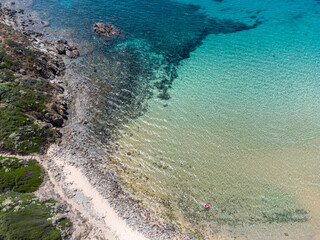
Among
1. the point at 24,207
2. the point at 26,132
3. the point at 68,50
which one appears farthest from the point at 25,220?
the point at 68,50

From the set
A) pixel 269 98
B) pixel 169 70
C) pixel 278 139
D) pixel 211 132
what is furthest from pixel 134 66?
pixel 278 139

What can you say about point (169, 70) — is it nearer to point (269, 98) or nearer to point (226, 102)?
point (226, 102)

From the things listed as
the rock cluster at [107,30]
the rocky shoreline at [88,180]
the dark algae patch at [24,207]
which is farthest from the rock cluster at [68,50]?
the dark algae patch at [24,207]

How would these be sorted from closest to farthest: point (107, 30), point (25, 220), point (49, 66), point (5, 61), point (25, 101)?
1. point (25, 220)
2. point (25, 101)
3. point (5, 61)
4. point (49, 66)
5. point (107, 30)

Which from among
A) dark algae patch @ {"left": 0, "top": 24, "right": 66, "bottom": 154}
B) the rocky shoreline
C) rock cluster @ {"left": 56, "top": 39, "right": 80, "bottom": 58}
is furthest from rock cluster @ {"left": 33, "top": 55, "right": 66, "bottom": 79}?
rock cluster @ {"left": 56, "top": 39, "right": 80, "bottom": 58}

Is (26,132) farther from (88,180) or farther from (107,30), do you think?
(107,30)

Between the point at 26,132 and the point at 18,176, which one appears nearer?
the point at 18,176

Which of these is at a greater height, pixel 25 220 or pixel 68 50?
pixel 68 50

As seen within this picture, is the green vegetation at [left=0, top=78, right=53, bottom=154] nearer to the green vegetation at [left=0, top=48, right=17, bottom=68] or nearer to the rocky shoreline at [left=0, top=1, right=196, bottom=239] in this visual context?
the green vegetation at [left=0, top=48, right=17, bottom=68]
